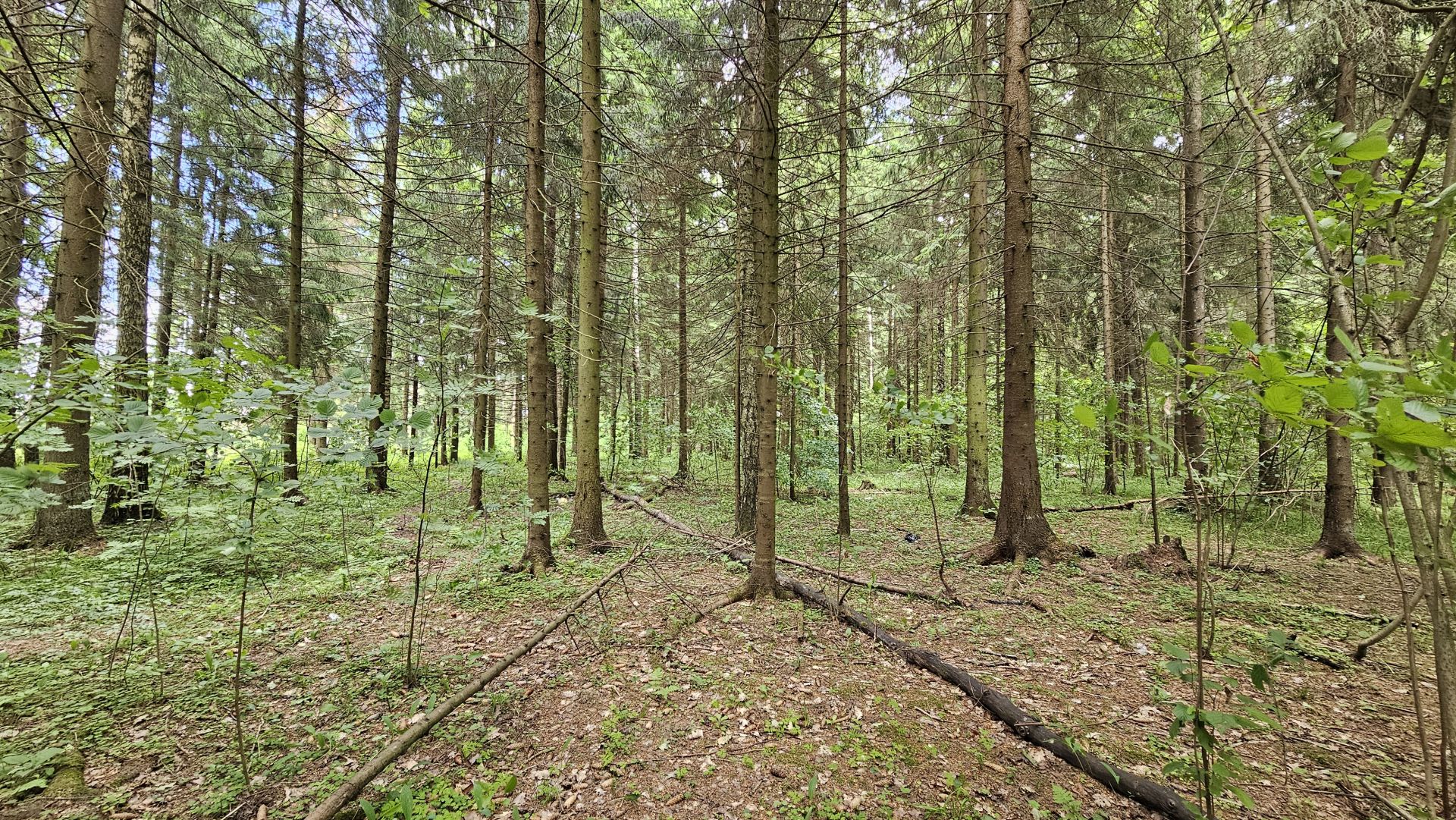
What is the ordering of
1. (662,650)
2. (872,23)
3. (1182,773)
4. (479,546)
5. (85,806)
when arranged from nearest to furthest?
1. (1182,773)
2. (85,806)
3. (662,650)
4. (479,546)
5. (872,23)

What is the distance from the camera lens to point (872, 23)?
888 centimetres

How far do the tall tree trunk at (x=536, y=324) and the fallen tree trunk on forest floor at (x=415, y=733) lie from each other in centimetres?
180

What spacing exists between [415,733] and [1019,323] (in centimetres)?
712

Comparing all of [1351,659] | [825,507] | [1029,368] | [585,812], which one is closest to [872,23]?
[1029,368]

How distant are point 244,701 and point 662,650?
Result: 2.87 meters

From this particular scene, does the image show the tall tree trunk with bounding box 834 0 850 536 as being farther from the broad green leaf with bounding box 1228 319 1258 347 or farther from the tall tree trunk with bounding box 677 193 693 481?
the broad green leaf with bounding box 1228 319 1258 347

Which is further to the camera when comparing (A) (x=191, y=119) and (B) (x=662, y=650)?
(A) (x=191, y=119)

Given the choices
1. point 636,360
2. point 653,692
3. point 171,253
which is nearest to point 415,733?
point 653,692

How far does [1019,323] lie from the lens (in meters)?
6.47

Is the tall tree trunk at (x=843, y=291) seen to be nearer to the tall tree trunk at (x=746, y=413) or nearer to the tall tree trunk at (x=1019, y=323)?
the tall tree trunk at (x=746, y=413)

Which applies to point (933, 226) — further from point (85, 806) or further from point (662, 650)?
point (85, 806)

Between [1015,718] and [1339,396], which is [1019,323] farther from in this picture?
[1339,396]

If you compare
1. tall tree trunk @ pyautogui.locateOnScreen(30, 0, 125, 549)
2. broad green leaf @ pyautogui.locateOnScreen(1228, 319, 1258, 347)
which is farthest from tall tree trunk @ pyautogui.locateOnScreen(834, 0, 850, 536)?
tall tree trunk @ pyautogui.locateOnScreen(30, 0, 125, 549)

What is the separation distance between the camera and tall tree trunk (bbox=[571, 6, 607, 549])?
6492 mm
